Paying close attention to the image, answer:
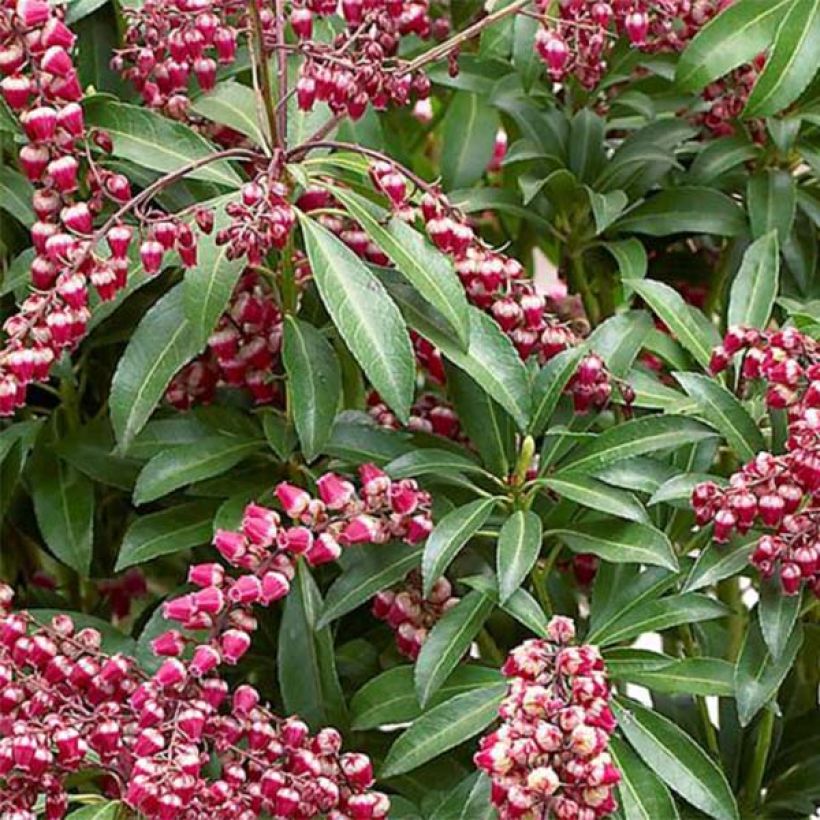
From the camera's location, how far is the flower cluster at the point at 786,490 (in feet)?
3.53

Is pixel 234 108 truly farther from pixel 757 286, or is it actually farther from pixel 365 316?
pixel 757 286

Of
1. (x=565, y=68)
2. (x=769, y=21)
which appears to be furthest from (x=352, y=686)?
(x=769, y=21)

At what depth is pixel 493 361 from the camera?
3.82 ft

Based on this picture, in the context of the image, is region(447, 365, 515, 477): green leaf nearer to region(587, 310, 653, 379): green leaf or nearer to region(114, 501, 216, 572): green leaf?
region(587, 310, 653, 379): green leaf

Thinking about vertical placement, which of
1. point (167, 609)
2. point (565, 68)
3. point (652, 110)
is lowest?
point (167, 609)

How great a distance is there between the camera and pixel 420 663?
1131 millimetres

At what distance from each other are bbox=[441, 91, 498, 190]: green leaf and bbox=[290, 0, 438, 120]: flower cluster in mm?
355

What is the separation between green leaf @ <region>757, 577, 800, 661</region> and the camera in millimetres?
1119

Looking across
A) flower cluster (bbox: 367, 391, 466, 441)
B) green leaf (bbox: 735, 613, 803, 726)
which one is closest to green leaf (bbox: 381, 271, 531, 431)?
flower cluster (bbox: 367, 391, 466, 441)

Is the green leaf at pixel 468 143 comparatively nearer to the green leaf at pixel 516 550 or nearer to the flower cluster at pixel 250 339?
the flower cluster at pixel 250 339

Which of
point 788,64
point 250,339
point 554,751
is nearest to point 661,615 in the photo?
point 554,751

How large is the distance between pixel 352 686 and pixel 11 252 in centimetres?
44

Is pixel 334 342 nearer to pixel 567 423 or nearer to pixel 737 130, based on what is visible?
pixel 567 423

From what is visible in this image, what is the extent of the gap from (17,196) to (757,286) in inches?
22.7
